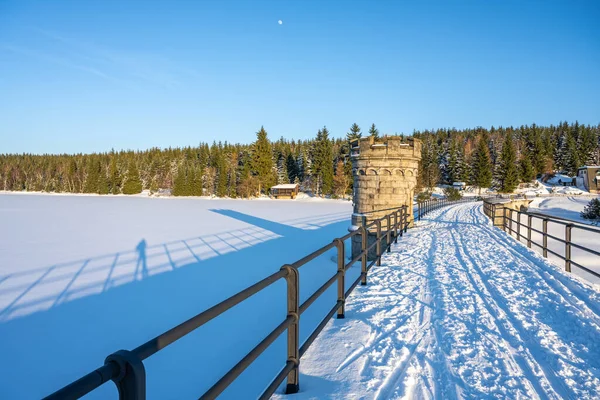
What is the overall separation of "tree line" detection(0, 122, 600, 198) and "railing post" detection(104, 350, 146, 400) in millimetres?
65295

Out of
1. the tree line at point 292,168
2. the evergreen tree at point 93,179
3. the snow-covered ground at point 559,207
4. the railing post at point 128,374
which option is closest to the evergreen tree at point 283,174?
the tree line at point 292,168

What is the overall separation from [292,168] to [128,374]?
84.2m

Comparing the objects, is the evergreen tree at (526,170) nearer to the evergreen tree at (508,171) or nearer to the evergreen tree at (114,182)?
the evergreen tree at (508,171)

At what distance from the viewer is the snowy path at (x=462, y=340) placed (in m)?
3.24

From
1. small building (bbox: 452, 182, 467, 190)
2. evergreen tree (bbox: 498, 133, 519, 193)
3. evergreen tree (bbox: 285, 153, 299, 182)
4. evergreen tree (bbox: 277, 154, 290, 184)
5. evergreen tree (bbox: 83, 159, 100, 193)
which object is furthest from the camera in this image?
evergreen tree (bbox: 83, 159, 100, 193)

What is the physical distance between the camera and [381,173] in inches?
558

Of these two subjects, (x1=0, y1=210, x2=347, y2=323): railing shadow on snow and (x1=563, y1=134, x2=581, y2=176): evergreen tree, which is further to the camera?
(x1=563, y1=134, x2=581, y2=176): evergreen tree

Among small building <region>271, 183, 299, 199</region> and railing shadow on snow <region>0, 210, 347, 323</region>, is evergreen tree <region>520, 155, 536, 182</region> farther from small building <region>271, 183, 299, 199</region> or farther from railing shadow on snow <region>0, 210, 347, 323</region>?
railing shadow on snow <region>0, 210, 347, 323</region>

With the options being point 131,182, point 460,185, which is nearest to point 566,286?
point 460,185

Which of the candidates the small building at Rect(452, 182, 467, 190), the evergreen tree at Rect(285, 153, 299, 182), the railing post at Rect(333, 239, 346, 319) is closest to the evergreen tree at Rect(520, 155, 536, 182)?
the small building at Rect(452, 182, 467, 190)

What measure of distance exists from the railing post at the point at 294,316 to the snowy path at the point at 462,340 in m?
0.16

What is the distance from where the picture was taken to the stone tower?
1398 centimetres

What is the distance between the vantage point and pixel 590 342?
4.05 metres

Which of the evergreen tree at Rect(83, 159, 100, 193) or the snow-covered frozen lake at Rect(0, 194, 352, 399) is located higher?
the evergreen tree at Rect(83, 159, 100, 193)
